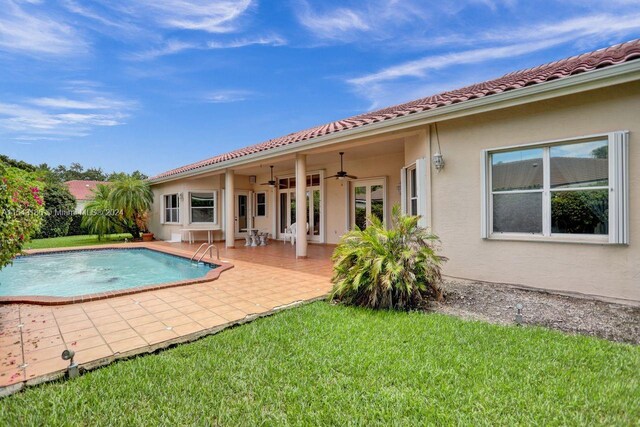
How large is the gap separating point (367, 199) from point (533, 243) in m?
7.53

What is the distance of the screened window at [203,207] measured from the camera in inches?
650

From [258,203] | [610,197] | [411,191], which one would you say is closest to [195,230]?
[258,203]

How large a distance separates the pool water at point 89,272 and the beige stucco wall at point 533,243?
276 inches

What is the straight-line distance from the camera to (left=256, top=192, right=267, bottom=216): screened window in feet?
56.4

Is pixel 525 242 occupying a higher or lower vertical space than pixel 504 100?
lower

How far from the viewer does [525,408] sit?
2395mm

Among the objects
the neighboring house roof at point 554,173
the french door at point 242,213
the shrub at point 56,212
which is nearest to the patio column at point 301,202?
the neighboring house roof at point 554,173

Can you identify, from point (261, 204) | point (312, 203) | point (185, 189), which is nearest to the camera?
point (312, 203)

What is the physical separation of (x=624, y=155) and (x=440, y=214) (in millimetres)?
3019

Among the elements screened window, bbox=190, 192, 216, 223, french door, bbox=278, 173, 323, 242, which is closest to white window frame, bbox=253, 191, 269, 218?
french door, bbox=278, 173, 323, 242

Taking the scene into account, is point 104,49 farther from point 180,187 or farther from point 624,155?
point 624,155

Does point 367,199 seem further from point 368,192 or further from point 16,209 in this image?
point 16,209

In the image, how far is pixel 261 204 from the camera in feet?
57.1

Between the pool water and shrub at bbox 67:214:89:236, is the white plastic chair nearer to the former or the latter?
the pool water
